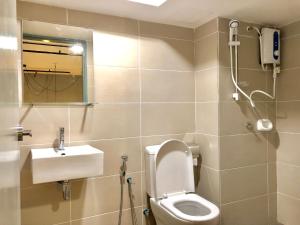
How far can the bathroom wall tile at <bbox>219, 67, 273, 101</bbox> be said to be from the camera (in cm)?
208

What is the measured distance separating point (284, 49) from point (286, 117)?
25.1 inches

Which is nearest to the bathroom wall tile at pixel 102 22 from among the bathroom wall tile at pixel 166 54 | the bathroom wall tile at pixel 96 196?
the bathroom wall tile at pixel 166 54

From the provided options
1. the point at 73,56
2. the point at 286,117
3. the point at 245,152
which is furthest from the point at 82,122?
the point at 286,117

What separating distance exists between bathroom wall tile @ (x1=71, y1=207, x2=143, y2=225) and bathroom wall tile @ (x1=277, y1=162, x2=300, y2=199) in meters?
1.37

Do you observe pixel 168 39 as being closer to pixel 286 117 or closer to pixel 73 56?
pixel 73 56

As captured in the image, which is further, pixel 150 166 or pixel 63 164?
pixel 150 166

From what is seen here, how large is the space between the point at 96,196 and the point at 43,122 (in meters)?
0.73

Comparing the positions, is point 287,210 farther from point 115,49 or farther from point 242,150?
point 115,49

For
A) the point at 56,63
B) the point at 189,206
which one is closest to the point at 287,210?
the point at 189,206

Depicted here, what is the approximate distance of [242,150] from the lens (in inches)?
85.3

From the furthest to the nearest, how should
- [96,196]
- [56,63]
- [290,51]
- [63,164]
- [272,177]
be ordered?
[272,177] → [290,51] → [96,196] → [56,63] → [63,164]

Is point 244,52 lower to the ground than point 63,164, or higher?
higher

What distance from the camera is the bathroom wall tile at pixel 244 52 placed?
207 centimetres

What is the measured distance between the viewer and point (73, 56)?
1892 millimetres
